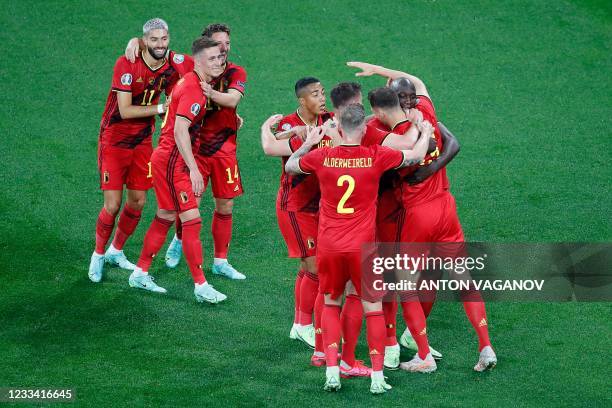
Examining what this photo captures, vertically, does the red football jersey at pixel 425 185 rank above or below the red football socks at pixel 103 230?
above

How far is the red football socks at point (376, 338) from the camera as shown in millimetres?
7371

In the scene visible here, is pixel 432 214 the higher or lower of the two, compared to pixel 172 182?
higher

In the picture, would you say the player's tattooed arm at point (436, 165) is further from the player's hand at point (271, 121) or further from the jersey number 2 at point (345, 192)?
the player's hand at point (271, 121)

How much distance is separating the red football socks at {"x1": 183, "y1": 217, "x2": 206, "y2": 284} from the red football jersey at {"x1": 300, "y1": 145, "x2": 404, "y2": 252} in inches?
79.6

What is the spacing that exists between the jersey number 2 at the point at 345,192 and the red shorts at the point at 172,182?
217cm

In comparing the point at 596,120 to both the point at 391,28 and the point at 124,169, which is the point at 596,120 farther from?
the point at 124,169

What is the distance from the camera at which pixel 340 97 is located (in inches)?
297

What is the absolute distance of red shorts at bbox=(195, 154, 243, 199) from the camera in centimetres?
966

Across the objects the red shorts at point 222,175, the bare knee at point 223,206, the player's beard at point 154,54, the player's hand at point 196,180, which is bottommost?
the bare knee at point 223,206

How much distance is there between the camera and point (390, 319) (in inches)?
317

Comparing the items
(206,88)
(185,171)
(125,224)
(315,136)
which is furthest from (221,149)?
(315,136)

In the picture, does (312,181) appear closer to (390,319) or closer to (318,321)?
(318,321)

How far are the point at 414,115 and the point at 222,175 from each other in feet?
8.37

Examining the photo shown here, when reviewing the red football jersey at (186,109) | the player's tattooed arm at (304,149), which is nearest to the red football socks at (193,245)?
the red football jersey at (186,109)
